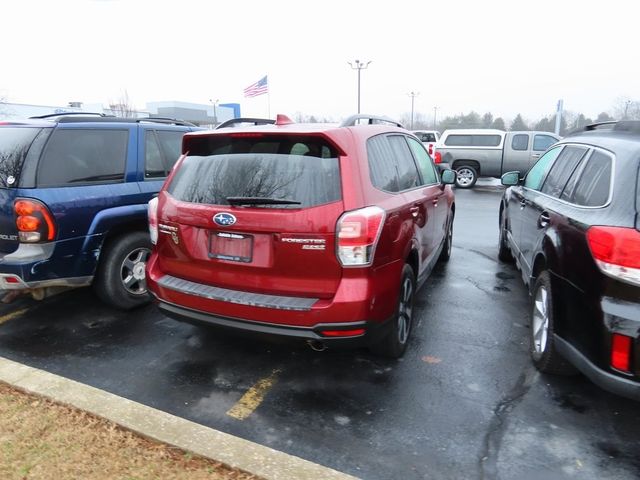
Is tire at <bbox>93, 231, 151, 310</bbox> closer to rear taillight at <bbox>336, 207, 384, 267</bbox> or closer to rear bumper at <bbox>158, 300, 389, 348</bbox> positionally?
rear bumper at <bbox>158, 300, 389, 348</bbox>

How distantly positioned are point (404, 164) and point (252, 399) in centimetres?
225

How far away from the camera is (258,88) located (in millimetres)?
33219

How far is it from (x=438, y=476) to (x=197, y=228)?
204 cm

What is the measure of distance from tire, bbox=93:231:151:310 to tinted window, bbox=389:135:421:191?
8.18 ft

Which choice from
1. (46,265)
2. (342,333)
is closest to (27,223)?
(46,265)

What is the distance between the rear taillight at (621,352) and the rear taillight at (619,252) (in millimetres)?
299

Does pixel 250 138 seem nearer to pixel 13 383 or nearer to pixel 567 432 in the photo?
pixel 13 383

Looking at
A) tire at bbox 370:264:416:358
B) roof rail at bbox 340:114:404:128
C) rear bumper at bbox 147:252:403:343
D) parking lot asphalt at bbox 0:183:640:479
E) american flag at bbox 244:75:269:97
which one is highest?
american flag at bbox 244:75:269:97

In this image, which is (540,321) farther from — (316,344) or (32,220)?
(32,220)

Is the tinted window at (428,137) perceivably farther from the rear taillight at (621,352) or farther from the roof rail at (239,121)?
the rear taillight at (621,352)

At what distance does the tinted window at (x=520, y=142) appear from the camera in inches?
614

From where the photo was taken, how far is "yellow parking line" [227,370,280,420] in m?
2.95

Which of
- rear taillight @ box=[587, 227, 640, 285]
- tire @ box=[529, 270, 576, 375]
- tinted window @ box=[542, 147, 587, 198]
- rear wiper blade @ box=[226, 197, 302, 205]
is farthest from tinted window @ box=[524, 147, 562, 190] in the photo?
rear wiper blade @ box=[226, 197, 302, 205]

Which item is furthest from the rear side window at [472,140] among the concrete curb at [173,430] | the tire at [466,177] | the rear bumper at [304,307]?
the concrete curb at [173,430]
